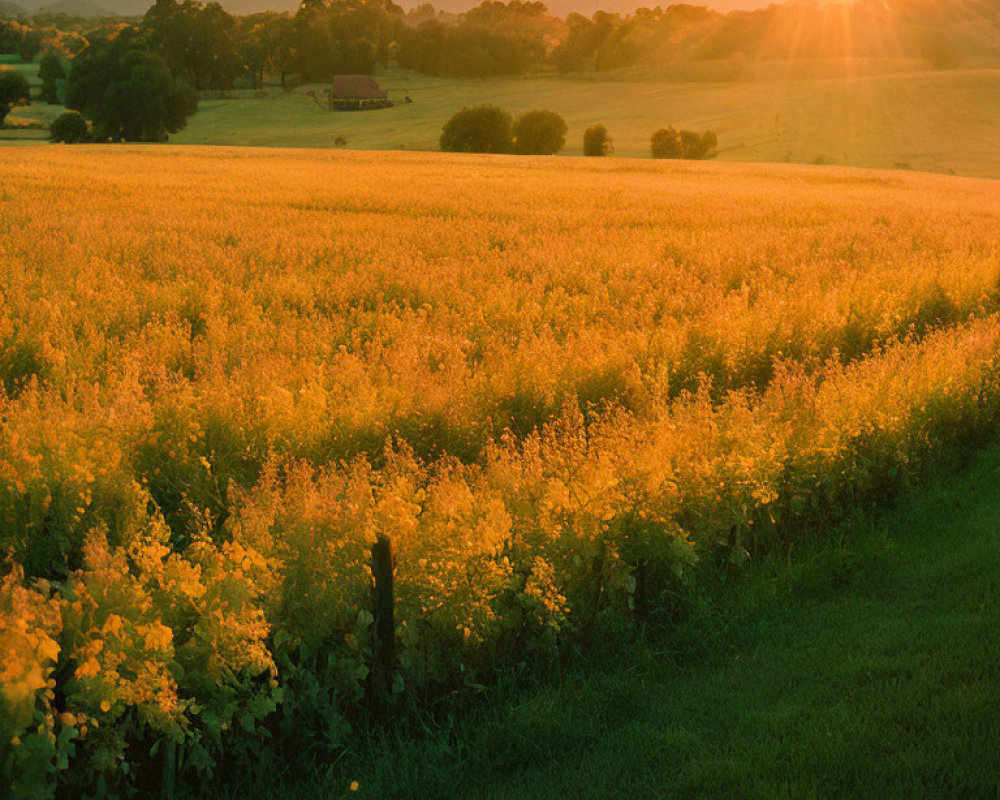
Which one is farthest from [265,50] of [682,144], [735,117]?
[682,144]

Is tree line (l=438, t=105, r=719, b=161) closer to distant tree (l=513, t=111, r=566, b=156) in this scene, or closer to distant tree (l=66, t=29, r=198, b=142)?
distant tree (l=513, t=111, r=566, b=156)

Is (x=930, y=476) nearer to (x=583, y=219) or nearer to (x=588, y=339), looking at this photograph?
(x=588, y=339)

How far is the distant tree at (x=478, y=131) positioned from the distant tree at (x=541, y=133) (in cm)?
132

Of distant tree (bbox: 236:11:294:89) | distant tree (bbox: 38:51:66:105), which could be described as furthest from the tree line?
distant tree (bbox: 38:51:66:105)

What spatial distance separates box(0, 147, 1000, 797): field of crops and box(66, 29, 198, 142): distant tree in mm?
69952

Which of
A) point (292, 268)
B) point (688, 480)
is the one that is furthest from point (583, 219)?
point (688, 480)

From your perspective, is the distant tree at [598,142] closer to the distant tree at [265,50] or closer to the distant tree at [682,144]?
the distant tree at [682,144]

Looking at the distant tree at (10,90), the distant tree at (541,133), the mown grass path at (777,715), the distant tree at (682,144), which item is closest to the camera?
the mown grass path at (777,715)

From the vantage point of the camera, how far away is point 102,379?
8609mm

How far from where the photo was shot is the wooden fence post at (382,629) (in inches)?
180

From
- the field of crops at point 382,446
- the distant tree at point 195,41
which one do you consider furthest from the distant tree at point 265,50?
the field of crops at point 382,446

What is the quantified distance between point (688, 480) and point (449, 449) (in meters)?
2.37

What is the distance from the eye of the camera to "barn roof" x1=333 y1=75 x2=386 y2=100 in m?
A: 97.8

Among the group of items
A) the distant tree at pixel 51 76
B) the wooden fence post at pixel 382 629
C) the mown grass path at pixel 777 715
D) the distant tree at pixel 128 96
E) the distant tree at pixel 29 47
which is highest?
the distant tree at pixel 29 47
